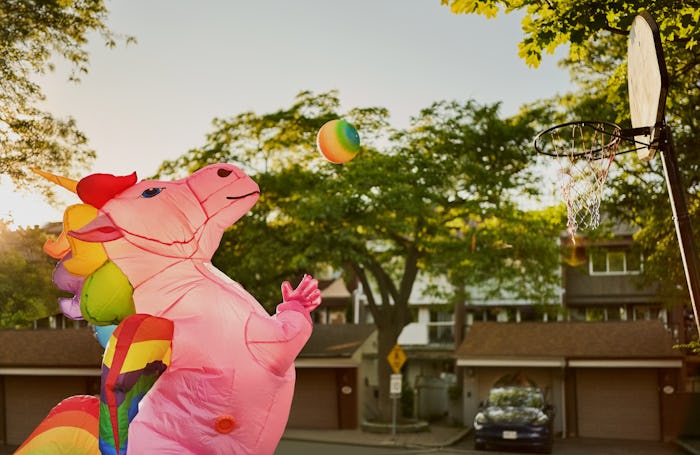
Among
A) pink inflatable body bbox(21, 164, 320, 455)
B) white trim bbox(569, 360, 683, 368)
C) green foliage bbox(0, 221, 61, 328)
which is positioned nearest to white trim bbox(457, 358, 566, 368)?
white trim bbox(569, 360, 683, 368)

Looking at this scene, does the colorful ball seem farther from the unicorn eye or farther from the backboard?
the backboard

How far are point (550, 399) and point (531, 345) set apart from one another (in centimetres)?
187

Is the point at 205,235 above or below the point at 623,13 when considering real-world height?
below

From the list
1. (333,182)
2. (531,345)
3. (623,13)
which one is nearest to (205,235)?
(623,13)

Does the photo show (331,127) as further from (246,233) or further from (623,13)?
(246,233)

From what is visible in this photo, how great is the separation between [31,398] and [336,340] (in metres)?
10.7

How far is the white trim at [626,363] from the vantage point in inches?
1041

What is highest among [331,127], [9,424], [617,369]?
[331,127]

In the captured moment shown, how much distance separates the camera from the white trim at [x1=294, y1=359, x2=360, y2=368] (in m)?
29.0

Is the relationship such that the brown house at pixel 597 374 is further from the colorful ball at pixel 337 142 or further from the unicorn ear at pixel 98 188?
the unicorn ear at pixel 98 188

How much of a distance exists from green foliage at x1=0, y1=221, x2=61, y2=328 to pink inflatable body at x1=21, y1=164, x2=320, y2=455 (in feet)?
38.8

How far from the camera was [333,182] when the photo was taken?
78.6ft

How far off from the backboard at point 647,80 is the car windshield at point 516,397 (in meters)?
16.4

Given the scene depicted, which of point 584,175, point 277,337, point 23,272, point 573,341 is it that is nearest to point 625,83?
point 584,175
